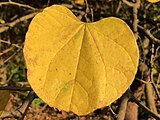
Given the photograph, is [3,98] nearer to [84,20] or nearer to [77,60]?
[77,60]

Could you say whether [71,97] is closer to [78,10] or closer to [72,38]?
[72,38]

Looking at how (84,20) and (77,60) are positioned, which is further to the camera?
(84,20)

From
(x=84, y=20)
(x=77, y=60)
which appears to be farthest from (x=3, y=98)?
(x=84, y=20)

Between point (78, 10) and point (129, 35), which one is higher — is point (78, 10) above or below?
below

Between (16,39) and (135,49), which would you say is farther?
(16,39)

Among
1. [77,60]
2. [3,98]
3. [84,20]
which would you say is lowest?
[84,20]

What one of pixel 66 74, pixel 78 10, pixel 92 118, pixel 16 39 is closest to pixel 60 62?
pixel 66 74

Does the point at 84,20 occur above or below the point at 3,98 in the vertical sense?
below

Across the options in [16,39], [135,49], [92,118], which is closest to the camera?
[135,49]
